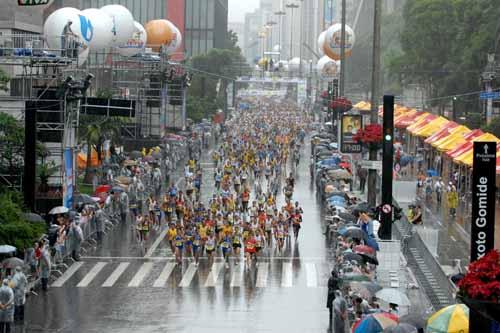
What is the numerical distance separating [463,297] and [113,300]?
16.8 meters

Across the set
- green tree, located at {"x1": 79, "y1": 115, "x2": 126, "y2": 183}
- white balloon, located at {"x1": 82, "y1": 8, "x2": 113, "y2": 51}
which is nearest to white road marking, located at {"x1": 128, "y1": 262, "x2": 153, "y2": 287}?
white balloon, located at {"x1": 82, "y1": 8, "x2": 113, "y2": 51}

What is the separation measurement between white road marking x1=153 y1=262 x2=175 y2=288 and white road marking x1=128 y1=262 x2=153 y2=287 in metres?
0.44

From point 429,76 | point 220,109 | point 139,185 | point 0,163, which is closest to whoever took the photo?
point 0,163

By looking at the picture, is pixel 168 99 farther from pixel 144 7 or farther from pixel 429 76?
pixel 144 7

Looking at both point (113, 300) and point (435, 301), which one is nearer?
point (435, 301)

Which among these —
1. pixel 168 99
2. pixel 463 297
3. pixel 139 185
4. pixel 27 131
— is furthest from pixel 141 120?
pixel 463 297

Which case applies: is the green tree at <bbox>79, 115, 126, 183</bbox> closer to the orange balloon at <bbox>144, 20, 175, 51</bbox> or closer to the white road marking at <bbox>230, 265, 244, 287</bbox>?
the orange balloon at <bbox>144, 20, 175, 51</bbox>

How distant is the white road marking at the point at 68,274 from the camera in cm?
3096

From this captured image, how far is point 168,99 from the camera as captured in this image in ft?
249

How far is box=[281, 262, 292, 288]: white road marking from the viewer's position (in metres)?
31.6

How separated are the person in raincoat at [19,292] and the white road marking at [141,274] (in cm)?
574

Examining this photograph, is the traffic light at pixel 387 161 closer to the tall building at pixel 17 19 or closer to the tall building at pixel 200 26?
the tall building at pixel 17 19

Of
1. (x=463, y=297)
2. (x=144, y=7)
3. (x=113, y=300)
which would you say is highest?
(x=144, y=7)

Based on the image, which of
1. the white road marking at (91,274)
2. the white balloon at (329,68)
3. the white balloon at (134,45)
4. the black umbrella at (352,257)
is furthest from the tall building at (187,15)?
the black umbrella at (352,257)
